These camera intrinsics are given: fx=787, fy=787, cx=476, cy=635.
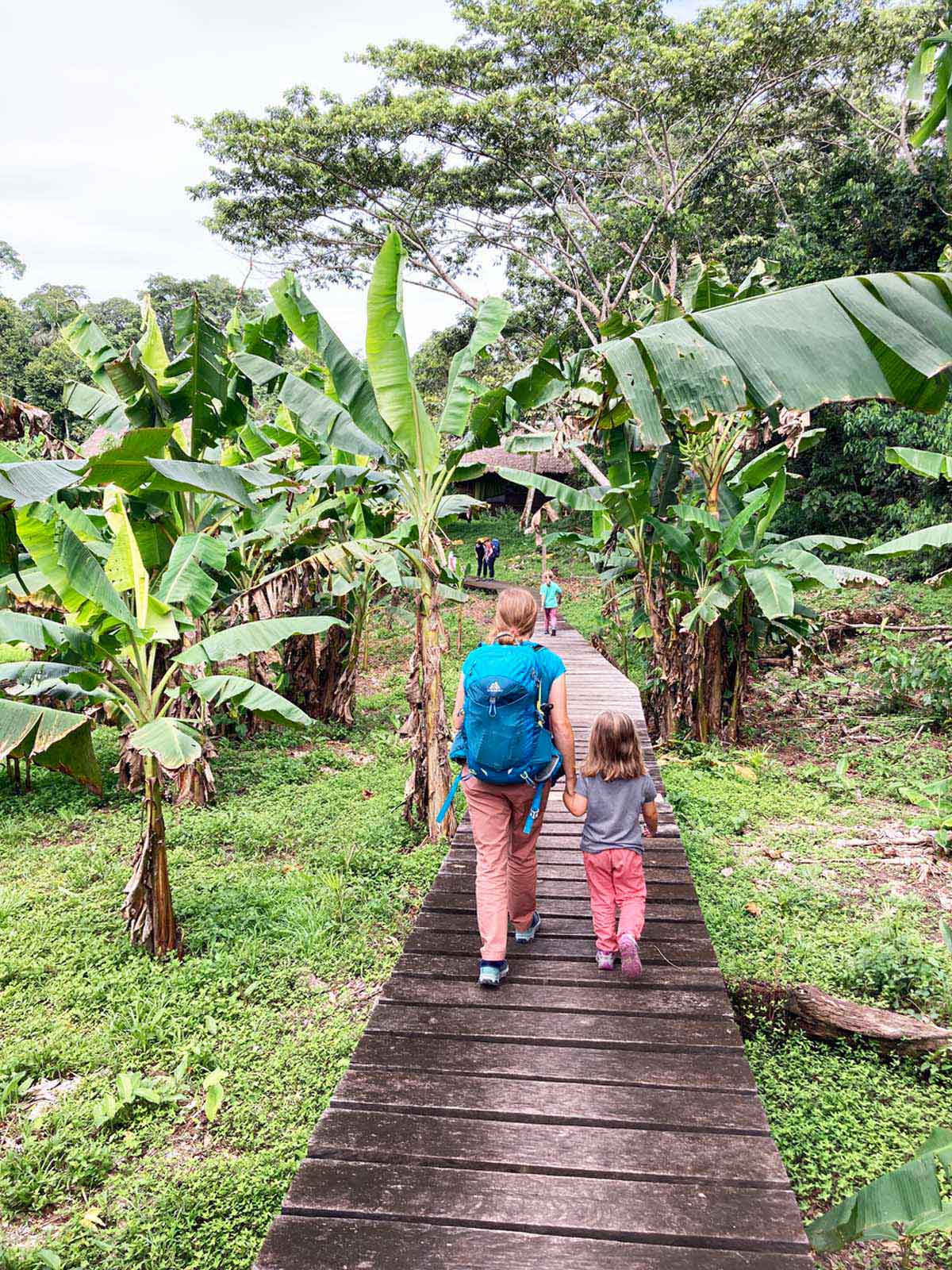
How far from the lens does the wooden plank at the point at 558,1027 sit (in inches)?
110

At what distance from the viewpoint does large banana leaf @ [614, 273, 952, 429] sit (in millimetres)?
2369

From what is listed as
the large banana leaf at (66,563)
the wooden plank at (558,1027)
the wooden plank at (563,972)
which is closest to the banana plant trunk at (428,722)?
the large banana leaf at (66,563)

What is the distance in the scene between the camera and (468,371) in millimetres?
5602

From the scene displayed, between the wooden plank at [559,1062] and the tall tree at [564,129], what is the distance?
48.5 ft

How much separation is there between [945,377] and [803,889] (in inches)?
142

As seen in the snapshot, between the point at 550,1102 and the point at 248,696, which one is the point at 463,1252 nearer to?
the point at 550,1102

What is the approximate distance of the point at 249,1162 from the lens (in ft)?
10.2

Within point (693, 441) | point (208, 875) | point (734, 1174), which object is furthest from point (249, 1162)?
point (693, 441)

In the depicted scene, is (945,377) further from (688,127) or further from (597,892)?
(688,127)

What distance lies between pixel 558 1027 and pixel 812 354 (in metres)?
2.48

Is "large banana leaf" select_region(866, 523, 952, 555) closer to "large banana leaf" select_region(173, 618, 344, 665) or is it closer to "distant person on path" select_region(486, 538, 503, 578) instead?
"large banana leaf" select_region(173, 618, 344, 665)

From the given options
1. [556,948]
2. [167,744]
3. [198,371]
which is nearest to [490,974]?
[556,948]

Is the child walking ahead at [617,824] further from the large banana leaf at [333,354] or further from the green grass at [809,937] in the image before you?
the large banana leaf at [333,354]

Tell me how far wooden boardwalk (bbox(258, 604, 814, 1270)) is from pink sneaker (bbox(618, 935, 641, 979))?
2.0 inches
